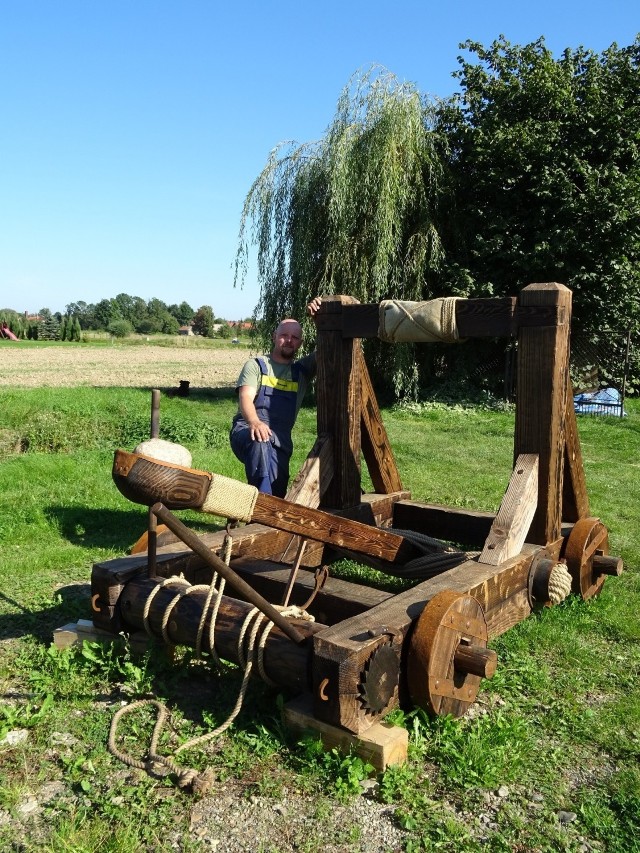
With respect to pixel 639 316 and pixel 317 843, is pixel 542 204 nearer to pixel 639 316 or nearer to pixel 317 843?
pixel 639 316

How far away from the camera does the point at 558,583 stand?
13.2 ft

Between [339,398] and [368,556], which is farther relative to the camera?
[339,398]

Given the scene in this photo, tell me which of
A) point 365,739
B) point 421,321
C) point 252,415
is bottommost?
point 365,739

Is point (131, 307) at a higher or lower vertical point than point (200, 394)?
higher

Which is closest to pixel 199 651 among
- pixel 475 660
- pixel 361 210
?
pixel 475 660

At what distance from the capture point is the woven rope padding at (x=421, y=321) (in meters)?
4.27

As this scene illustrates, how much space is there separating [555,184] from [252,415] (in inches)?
478

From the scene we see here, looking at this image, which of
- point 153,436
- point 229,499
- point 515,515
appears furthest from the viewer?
point 515,515

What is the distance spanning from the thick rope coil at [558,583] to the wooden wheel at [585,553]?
361 mm

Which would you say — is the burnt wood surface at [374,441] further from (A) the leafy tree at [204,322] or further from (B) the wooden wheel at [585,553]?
(A) the leafy tree at [204,322]

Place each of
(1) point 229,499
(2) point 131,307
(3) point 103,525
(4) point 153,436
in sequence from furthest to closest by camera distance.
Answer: (2) point 131,307 < (3) point 103,525 < (4) point 153,436 < (1) point 229,499

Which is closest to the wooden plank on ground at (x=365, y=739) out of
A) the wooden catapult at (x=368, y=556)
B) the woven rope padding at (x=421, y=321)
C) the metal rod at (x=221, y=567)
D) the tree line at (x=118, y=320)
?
the wooden catapult at (x=368, y=556)

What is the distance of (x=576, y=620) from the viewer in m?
4.27

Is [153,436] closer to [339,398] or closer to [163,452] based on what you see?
[163,452]
